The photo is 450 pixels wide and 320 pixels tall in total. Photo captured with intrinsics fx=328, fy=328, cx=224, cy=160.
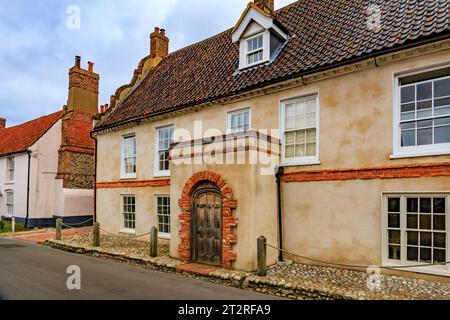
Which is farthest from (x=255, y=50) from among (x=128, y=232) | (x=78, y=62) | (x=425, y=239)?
(x=78, y=62)

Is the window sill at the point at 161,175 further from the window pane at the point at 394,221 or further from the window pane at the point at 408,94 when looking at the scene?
the window pane at the point at 408,94

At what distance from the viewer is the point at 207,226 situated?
10.2 meters

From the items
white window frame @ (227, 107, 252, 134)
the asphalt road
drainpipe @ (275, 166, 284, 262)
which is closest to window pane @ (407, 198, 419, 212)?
drainpipe @ (275, 166, 284, 262)

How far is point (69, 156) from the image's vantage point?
72.8 ft

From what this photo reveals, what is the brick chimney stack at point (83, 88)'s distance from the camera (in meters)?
22.1

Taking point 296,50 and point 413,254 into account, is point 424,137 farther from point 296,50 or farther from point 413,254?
point 296,50

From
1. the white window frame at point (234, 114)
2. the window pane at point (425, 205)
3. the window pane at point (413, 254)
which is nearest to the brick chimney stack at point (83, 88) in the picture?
the white window frame at point (234, 114)

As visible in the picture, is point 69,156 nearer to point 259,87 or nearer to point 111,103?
point 111,103

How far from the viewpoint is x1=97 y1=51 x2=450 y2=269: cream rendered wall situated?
8633mm

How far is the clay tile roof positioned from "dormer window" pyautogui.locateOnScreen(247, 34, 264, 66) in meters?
16.3

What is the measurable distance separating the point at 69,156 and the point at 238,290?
59.5 feet

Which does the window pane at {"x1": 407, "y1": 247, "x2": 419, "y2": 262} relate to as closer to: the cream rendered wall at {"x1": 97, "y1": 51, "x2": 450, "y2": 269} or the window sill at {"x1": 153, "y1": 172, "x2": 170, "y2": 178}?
the cream rendered wall at {"x1": 97, "y1": 51, "x2": 450, "y2": 269}

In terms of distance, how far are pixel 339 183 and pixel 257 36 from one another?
256 inches
